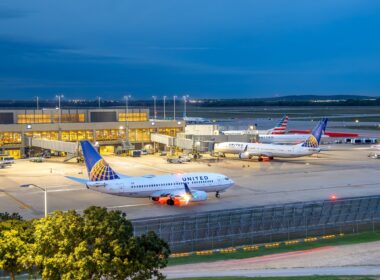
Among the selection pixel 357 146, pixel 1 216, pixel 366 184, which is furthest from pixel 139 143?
pixel 1 216

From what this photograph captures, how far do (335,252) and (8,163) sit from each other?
68263 millimetres

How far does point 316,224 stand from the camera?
43219 mm

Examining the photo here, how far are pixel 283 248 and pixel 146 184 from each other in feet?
64.8

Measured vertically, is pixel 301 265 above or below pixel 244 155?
above

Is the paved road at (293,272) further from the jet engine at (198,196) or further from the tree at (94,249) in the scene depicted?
the jet engine at (198,196)

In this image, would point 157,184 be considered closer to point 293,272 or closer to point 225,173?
point 293,272

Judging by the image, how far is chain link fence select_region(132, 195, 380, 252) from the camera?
3878 centimetres

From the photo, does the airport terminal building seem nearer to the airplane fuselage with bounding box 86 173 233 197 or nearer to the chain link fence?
the airplane fuselage with bounding box 86 173 233 197

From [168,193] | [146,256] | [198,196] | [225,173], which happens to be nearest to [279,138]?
[225,173]

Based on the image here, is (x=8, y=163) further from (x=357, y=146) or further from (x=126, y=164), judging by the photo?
(x=357, y=146)

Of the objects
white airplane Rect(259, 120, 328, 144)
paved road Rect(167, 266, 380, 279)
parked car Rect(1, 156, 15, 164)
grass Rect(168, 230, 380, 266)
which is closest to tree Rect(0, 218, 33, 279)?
paved road Rect(167, 266, 380, 279)

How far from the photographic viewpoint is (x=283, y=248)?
39750 mm

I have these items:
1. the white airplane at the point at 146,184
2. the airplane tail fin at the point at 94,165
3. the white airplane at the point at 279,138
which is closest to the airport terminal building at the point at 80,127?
the white airplane at the point at 279,138

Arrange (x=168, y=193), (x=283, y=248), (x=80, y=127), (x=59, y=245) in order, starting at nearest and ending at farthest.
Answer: (x=59, y=245) < (x=283, y=248) < (x=168, y=193) < (x=80, y=127)
